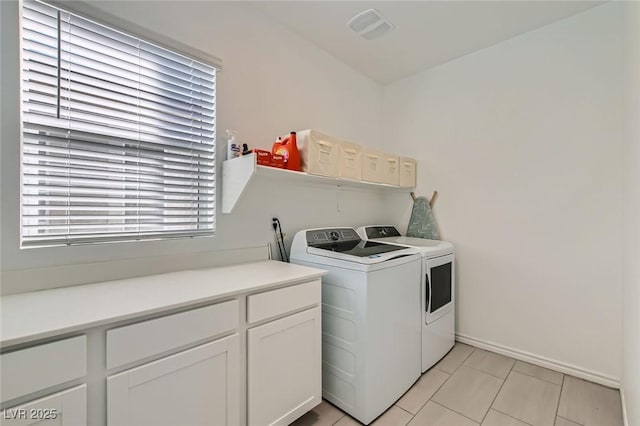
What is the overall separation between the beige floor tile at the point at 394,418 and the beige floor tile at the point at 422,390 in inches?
2.1

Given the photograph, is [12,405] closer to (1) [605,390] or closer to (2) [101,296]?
(2) [101,296]

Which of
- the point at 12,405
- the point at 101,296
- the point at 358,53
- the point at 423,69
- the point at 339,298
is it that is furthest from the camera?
the point at 423,69

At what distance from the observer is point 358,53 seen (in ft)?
8.63

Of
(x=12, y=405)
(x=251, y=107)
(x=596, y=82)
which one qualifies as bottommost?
(x=12, y=405)

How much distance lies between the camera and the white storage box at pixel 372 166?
2377mm

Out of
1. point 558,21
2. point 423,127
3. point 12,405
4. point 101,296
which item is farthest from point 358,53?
point 12,405

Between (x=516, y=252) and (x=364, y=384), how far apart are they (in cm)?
172

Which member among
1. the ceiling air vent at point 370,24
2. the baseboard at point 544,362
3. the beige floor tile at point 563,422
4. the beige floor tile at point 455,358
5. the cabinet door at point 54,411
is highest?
the ceiling air vent at point 370,24

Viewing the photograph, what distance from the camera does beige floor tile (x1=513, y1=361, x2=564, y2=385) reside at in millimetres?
2066

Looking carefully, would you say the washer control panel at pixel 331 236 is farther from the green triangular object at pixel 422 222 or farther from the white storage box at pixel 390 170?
the green triangular object at pixel 422 222

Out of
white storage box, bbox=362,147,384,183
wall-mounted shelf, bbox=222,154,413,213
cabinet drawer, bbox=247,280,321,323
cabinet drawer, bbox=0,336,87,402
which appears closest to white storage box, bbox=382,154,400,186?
white storage box, bbox=362,147,384,183

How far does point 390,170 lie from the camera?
2627mm

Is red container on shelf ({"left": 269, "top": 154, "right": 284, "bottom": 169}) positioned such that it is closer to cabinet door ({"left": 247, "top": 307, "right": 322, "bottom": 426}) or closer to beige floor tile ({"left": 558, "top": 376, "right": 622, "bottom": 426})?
cabinet door ({"left": 247, "top": 307, "right": 322, "bottom": 426})

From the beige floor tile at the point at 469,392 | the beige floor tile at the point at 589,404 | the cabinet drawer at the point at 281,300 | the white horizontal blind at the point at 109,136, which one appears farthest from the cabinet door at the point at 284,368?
the beige floor tile at the point at 589,404
